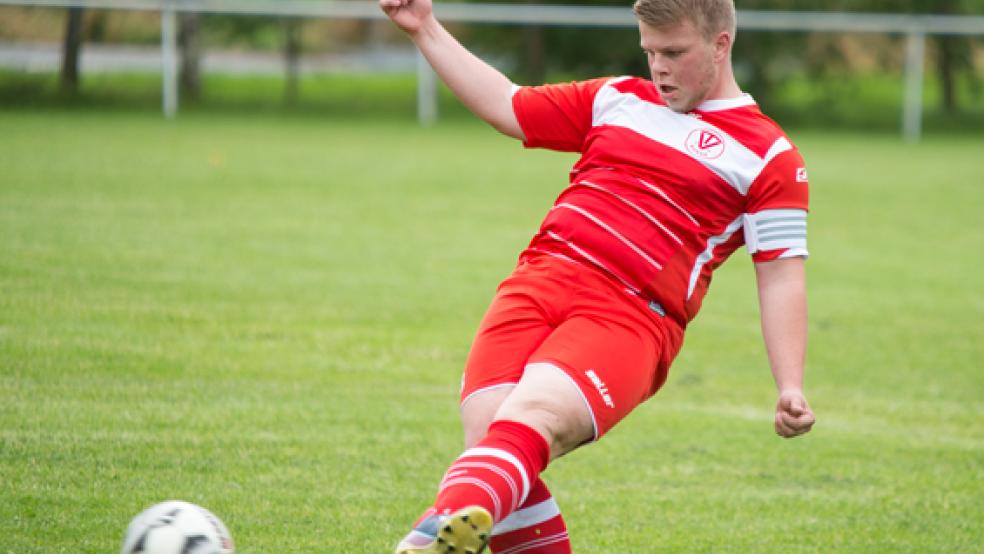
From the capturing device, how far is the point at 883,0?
29.3 m

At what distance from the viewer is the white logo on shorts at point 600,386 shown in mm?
3461

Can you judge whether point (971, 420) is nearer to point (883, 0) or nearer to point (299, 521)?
point (299, 521)

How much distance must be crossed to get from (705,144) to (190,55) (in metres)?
24.2

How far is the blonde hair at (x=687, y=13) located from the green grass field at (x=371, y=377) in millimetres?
2026

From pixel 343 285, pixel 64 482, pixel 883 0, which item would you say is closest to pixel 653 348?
pixel 64 482

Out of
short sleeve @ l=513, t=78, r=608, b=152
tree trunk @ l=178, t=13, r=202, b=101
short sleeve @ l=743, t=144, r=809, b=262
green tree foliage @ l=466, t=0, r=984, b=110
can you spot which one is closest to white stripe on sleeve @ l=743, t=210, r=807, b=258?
short sleeve @ l=743, t=144, r=809, b=262

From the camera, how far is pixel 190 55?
26.8 meters

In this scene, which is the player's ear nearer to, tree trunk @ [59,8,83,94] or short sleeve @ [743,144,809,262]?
short sleeve @ [743,144,809,262]

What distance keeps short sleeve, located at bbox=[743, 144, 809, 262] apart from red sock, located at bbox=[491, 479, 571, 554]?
36.4 inches

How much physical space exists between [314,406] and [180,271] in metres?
3.54

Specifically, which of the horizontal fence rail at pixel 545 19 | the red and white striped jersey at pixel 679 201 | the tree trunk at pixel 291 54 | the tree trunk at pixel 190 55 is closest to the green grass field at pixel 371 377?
the red and white striped jersey at pixel 679 201

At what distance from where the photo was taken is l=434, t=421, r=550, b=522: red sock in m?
3.16

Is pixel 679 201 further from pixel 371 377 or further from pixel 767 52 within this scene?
pixel 767 52

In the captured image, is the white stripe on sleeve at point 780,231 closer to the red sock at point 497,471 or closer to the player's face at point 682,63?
the player's face at point 682,63
